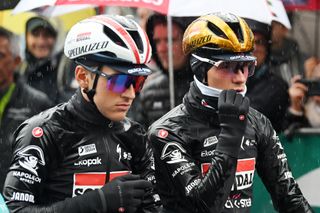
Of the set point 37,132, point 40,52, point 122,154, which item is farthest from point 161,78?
point 37,132

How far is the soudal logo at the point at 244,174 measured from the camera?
5.74m

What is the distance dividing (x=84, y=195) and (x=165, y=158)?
881 millimetres

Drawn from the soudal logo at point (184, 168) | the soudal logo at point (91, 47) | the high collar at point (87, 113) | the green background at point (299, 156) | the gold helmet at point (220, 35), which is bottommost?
the green background at point (299, 156)

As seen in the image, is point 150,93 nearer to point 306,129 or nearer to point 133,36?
point 306,129

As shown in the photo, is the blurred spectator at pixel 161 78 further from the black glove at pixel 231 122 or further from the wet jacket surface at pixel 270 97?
the black glove at pixel 231 122

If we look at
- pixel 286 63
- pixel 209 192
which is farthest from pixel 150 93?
pixel 209 192

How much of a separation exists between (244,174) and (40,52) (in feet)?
16.0

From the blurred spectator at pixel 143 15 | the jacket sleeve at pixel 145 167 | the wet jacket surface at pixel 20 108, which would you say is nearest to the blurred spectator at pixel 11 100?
the wet jacket surface at pixel 20 108

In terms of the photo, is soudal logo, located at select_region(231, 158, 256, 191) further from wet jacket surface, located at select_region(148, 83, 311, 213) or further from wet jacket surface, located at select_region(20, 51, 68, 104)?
wet jacket surface, located at select_region(20, 51, 68, 104)

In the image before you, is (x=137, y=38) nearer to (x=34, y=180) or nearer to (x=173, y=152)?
(x=173, y=152)

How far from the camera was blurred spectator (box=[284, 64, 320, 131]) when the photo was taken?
8.57 metres

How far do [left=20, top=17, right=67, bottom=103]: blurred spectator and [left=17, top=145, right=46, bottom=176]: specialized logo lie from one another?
490 centimetres

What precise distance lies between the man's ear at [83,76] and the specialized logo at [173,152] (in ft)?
2.38

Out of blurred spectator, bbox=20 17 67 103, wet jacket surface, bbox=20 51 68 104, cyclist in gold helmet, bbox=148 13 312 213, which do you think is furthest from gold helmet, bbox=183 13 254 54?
blurred spectator, bbox=20 17 67 103
